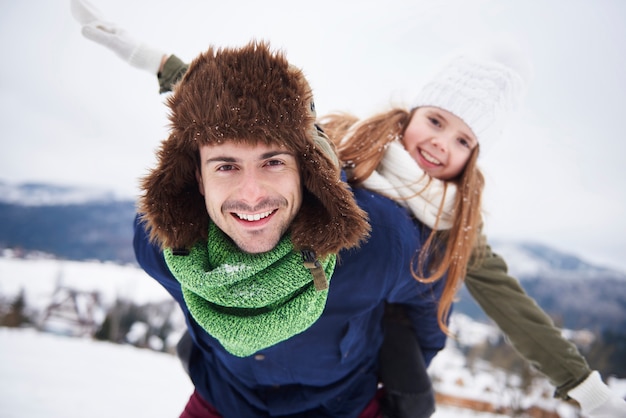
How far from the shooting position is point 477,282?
2217 millimetres

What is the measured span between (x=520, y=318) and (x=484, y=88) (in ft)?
4.52

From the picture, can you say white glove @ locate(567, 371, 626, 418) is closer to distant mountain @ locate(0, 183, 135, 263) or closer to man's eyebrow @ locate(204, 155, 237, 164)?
man's eyebrow @ locate(204, 155, 237, 164)

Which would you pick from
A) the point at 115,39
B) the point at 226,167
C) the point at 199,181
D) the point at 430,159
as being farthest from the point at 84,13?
the point at 430,159

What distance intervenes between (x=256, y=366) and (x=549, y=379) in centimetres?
162

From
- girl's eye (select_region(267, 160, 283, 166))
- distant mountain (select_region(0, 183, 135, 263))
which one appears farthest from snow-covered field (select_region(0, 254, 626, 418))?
distant mountain (select_region(0, 183, 135, 263))

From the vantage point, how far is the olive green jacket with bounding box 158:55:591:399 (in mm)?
1995

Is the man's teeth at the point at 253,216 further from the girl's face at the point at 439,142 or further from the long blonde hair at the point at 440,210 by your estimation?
the girl's face at the point at 439,142

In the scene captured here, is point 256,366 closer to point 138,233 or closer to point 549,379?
point 138,233

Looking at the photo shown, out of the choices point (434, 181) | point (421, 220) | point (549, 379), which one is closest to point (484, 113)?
point (434, 181)

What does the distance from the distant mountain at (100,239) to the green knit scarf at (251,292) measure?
101049 millimetres

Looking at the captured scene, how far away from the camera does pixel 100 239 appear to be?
100 meters

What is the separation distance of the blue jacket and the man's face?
0.33m


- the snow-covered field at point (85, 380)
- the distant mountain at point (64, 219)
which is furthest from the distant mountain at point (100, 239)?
the snow-covered field at point (85, 380)

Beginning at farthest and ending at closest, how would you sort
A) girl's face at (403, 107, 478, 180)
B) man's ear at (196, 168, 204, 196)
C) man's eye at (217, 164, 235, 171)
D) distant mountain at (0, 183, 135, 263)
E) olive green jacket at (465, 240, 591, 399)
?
1. distant mountain at (0, 183, 135, 263)
2. girl's face at (403, 107, 478, 180)
3. olive green jacket at (465, 240, 591, 399)
4. man's ear at (196, 168, 204, 196)
5. man's eye at (217, 164, 235, 171)
